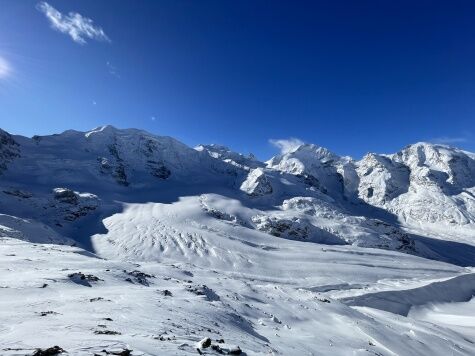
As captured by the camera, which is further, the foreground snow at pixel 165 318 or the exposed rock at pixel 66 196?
the exposed rock at pixel 66 196

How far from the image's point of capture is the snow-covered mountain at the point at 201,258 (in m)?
13.2

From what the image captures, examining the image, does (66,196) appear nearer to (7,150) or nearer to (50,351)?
(7,150)

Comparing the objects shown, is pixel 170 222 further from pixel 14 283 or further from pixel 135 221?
pixel 14 283

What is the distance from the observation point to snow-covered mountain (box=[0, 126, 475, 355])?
1316 cm

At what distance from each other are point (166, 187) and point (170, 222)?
149 ft

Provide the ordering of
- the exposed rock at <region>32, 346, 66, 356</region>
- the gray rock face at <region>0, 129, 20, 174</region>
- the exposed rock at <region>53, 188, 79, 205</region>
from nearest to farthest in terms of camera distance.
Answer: the exposed rock at <region>32, 346, 66, 356</region> < the exposed rock at <region>53, 188, 79, 205</region> < the gray rock face at <region>0, 129, 20, 174</region>

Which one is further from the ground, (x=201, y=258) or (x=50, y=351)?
(x=50, y=351)

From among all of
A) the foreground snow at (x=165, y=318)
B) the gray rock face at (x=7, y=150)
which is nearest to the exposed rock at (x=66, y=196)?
the gray rock face at (x=7, y=150)

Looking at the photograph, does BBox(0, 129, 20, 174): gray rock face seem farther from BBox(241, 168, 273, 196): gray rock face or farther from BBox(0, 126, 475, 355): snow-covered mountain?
BBox(241, 168, 273, 196): gray rock face

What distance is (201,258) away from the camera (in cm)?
6328

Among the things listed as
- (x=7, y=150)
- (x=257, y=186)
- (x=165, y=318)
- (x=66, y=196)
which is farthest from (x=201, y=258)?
(x=7, y=150)

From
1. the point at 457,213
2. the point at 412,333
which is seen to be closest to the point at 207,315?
the point at 412,333

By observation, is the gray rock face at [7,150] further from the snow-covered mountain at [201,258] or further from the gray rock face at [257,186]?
the gray rock face at [257,186]

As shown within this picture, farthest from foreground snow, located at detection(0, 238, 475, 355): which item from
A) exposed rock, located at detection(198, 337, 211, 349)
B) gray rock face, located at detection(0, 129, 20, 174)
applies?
gray rock face, located at detection(0, 129, 20, 174)
